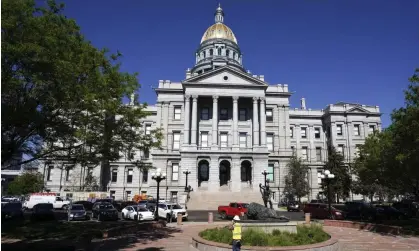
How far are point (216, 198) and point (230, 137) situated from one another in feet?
40.1

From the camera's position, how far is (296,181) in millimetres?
50750

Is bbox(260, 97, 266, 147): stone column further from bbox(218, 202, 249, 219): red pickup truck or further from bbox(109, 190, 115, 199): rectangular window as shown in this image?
bbox(109, 190, 115, 199): rectangular window

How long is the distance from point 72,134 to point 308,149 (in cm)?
5748

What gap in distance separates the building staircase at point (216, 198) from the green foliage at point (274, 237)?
90.0 ft

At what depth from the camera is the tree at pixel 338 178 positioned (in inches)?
2105

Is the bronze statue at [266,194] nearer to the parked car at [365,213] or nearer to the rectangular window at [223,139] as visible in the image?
the rectangular window at [223,139]

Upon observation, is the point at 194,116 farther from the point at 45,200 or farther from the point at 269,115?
the point at 45,200

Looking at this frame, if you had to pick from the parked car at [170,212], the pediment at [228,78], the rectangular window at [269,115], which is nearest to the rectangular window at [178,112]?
the pediment at [228,78]

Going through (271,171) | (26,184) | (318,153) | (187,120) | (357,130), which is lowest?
(26,184)

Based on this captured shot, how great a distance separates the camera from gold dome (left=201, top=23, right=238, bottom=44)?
82.8 m

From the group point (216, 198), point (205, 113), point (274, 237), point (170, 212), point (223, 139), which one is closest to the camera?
point (274, 237)

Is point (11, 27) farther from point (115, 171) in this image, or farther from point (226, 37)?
point (226, 37)

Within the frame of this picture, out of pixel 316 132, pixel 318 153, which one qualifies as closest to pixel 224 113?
pixel 316 132

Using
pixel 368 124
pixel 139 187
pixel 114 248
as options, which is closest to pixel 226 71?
pixel 139 187
